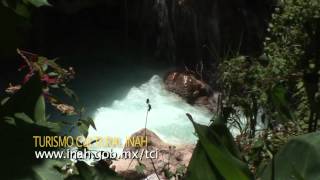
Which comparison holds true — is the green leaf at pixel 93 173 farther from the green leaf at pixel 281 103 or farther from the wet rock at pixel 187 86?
the wet rock at pixel 187 86

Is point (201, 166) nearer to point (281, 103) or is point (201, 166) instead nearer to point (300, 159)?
point (300, 159)

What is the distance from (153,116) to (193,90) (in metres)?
0.88

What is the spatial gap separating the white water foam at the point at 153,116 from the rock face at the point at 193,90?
0.33 ft

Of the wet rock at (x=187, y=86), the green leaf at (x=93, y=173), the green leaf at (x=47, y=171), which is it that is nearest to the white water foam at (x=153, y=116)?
the wet rock at (x=187, y=86)

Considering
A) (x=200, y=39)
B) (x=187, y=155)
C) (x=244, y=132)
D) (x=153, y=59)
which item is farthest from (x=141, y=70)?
(x=244, y=132)

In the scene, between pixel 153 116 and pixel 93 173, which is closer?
pixel 93 173

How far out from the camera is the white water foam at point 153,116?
6.49 metres

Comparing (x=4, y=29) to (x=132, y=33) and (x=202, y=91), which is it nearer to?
(x=202, y=91)

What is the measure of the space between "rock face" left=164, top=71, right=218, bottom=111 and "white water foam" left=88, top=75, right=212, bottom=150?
10 centimetres

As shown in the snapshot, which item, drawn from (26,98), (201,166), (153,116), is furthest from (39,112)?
(153,116)

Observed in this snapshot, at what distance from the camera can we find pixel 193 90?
767cm

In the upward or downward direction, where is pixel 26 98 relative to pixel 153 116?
downward

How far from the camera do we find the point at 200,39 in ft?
28.0

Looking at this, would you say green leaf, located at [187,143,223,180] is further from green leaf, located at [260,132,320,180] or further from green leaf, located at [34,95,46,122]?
green leaf, located at [34,95,46,122]
